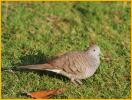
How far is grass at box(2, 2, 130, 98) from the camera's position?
21.5ft

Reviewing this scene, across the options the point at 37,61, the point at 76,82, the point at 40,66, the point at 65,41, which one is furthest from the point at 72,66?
the point at 65,41

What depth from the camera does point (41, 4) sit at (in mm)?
9664

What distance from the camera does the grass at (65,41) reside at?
6.57 m

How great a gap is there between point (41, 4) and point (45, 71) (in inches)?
123

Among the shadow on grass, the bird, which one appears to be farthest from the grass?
the bird

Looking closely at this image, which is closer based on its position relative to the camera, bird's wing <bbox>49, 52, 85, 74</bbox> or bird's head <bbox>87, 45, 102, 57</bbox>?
bird's wing <bbox>49, 52, 85, 74</bbox>

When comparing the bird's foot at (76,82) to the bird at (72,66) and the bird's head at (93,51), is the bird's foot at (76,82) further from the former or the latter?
the bird's head at (93,51)

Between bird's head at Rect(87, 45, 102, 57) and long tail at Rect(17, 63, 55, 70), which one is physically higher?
bird's head at Rect(87, 45, 102, 57)

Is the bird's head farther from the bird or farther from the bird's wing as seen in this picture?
the bird's wing

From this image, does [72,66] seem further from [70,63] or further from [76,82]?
[76,82]

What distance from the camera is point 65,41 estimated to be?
8297 millimetres

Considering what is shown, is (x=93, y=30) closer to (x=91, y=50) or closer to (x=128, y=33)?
(x=128, y=33)

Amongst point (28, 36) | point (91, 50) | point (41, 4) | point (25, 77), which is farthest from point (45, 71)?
point (41, 4)

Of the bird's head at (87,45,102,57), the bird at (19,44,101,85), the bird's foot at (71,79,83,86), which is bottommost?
the bird's foot at (71,79,83,86)
